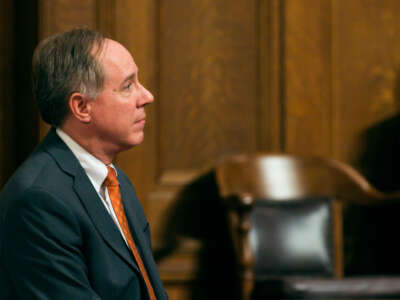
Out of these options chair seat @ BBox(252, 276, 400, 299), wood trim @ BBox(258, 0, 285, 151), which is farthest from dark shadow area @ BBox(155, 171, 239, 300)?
chair seat @ BBox(252, 276, 400, 299)

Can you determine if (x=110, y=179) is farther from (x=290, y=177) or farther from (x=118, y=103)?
(x=290, y=177)

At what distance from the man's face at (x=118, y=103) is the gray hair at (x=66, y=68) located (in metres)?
0.02

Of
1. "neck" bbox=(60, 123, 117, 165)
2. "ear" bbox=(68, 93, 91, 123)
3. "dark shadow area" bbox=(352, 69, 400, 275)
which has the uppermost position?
"ear" bbox=(68, 93, 91, 123)

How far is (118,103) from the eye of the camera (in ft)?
4.64

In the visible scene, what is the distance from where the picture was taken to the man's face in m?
1.37

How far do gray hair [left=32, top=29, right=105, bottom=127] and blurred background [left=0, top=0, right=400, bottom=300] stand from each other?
2000 mm

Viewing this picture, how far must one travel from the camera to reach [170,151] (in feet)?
11.3

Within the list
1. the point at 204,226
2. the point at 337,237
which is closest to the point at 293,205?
the point at 337,237

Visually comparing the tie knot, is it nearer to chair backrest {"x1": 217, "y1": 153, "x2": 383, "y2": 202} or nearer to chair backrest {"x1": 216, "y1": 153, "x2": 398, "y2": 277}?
chair backrest {"x1": 216, "y1": 153, "x2": 398, "y2": 277}

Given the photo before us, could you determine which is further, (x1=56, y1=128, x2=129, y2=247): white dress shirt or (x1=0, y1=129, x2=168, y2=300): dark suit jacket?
(x1=56, y1=128, x2=129, y2=247): white dress shirt

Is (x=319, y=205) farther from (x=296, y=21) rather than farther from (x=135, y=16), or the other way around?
(x=135, y=16)

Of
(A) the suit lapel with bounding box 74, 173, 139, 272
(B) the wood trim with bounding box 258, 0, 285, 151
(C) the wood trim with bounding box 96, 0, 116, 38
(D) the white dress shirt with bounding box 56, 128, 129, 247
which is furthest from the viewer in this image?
(B) the wood trim with bounding box 258, 0, 285, 151

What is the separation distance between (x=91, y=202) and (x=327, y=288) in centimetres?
150

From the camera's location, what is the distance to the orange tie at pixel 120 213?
1357mm
